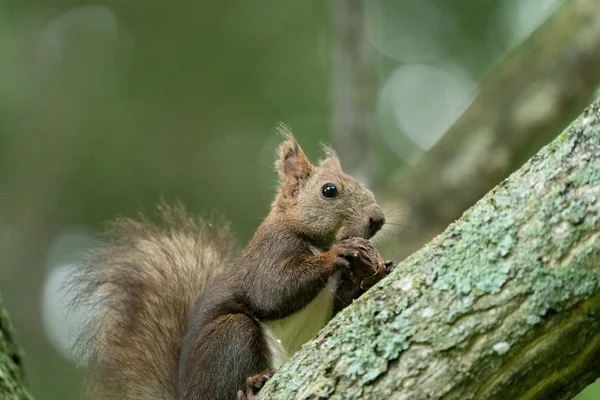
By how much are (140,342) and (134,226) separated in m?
0.67

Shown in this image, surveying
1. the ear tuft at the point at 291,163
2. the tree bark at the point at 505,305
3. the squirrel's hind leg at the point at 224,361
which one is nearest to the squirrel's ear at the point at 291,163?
the ear tuft at the point at 291,163

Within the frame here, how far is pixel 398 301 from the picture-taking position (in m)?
2.20

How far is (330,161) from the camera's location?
4.02 meters

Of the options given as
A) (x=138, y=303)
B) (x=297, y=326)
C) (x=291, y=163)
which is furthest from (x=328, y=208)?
(x=138, y=303)

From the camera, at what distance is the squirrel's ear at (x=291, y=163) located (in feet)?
→ 12.8

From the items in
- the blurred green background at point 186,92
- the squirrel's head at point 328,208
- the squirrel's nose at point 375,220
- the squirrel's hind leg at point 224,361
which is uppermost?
the blurred green background at point 186,92

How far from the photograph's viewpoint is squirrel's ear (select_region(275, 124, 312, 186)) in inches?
154

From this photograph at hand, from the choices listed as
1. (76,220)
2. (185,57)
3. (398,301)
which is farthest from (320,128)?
(398,301)

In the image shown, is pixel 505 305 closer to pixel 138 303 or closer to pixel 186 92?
pixel 138 303

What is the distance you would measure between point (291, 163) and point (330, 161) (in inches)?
8.3

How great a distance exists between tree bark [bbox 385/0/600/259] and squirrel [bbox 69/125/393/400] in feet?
3.30

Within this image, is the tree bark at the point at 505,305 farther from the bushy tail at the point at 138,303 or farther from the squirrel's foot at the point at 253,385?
the bushy tail at the point at 138,303

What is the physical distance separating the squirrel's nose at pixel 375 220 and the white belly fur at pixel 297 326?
301 millimetres

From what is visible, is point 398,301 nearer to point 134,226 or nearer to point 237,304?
point 237,304
